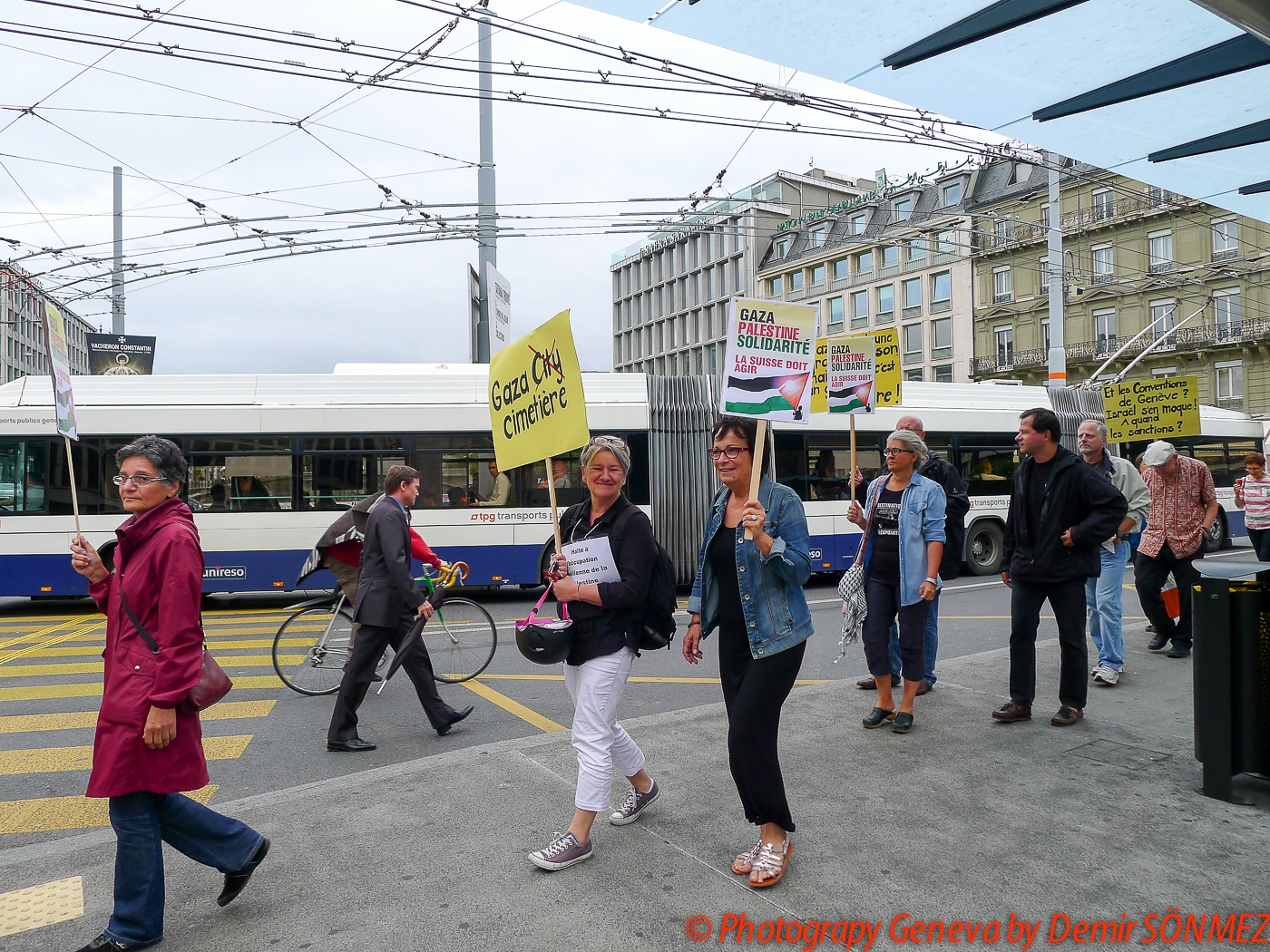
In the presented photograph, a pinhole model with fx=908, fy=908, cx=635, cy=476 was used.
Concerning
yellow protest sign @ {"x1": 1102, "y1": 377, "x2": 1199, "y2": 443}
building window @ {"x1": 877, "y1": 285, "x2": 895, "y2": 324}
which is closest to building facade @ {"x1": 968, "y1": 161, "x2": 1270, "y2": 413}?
building window @ {"x1": 877, "y1": 285, "x2": 895, "y2": 324}

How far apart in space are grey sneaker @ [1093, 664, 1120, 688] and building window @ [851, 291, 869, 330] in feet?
183

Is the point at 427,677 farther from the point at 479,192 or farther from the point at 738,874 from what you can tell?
the point at 479,192

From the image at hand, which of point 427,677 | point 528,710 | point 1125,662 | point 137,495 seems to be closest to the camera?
point 137,495

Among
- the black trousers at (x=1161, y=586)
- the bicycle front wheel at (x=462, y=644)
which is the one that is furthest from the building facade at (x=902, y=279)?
the bicycle front wheel at (x=462, y=644)

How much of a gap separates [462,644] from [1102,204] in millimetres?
47248

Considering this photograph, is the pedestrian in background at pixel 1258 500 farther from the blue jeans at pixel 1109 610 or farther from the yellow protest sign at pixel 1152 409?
the blue jeans at pixel 1109 610

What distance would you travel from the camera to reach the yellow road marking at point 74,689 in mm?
7238

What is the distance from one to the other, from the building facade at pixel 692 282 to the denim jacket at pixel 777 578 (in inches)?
2410

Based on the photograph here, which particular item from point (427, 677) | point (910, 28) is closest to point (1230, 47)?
point (910, 28)

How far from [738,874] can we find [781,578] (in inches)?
45.6

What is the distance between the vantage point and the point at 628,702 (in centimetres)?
679

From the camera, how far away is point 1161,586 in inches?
300

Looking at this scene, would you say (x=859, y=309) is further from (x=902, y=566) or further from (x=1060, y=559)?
(x=902, y=566)

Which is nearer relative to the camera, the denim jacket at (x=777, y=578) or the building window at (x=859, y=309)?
the denim jacket at (x=777, y=578)
